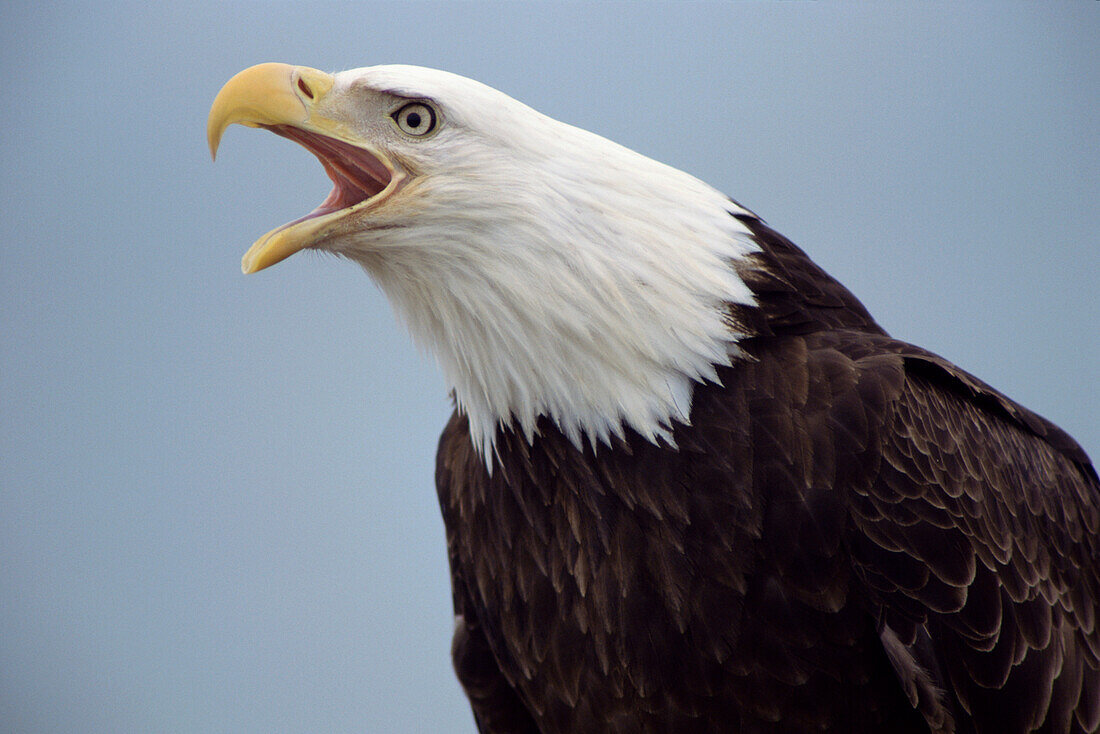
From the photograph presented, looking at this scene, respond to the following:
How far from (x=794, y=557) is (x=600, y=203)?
1.98 ft

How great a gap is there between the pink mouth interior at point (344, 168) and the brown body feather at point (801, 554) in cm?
45

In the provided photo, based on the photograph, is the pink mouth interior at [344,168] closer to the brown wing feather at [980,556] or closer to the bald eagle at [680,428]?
the bald eagle at [680,428]

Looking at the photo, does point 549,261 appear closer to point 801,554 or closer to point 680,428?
point 680,428

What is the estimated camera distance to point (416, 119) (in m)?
1.40

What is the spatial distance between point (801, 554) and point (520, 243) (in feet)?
2.05

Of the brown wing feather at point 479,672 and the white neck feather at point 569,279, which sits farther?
the brown wing feather at point 479,672

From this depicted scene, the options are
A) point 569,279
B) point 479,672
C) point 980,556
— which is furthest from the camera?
point 479,672

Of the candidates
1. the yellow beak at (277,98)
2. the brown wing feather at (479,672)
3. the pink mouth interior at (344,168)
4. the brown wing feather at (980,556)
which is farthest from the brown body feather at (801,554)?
the yellow beak at (277,98)

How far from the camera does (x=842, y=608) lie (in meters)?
1.41

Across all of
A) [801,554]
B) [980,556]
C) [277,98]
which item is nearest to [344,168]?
[277,98]

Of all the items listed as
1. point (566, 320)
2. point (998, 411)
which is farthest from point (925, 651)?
point (566, 320)

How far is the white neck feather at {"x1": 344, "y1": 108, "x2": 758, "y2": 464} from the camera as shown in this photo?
1.34 meters

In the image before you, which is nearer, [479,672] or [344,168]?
[344,168]

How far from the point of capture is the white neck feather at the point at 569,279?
52.7 inches
